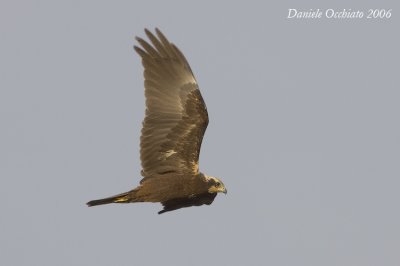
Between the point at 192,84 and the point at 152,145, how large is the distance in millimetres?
1227

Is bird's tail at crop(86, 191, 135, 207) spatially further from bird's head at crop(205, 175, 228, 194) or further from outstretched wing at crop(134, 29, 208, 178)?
bird's head at crop(205, 175, 228, 194)

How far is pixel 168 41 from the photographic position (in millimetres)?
9586

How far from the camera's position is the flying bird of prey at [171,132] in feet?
31.2

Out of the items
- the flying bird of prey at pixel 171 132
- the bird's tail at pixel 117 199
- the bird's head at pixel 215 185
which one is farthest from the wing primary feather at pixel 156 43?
the bird's tail at pixel 117 199

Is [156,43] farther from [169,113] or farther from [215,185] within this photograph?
[215,185]

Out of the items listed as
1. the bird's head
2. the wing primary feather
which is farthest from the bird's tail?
the wing primary feather

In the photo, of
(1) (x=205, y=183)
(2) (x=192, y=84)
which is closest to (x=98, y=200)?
(1) (x=205, y=183)

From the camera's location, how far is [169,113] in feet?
31.7

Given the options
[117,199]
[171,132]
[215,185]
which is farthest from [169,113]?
[117,199]

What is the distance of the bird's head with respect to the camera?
31.4ft

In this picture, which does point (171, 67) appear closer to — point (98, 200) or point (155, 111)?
point (155, 111)

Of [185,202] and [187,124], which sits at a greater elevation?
[187,124]

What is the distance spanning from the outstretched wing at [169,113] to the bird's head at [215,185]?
276mm

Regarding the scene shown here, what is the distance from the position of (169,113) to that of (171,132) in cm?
32
